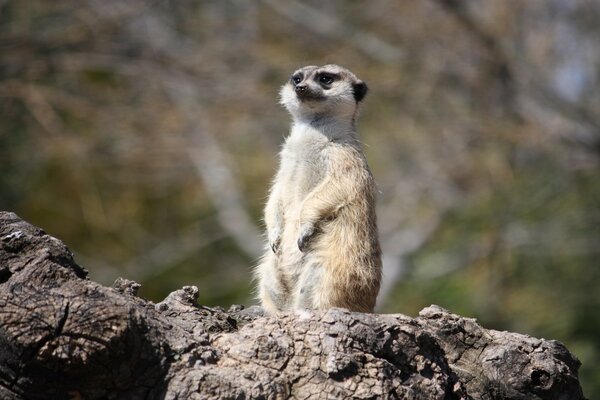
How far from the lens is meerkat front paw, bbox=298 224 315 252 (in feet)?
15.2

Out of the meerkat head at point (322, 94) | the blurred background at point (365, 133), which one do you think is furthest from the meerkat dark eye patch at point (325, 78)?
the blurred background at point (365, 133)

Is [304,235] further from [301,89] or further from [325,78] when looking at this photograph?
[325,78]

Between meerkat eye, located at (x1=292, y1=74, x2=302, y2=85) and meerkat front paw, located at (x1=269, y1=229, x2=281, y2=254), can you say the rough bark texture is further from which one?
meerkat eye, located at (x1=292, y1=74, x2=302, y2=85)

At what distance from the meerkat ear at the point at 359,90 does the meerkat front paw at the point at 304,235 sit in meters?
1.32

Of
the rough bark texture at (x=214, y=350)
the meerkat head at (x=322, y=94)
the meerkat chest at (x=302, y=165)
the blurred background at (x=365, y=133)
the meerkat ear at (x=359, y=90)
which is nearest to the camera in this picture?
the rough bark texture at (x=214, y=350)

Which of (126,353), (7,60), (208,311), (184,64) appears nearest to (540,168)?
(184,64)

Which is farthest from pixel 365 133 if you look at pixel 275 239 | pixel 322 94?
pixel 275 239

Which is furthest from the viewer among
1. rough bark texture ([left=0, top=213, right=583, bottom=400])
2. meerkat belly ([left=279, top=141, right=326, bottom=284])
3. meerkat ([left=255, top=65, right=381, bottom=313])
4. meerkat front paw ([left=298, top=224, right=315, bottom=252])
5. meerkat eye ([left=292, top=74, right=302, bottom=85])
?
meerkat eye ([left=292, top=74, right=302, bottom=85])

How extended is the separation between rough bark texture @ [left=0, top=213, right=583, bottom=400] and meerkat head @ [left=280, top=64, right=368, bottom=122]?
2.04 metres

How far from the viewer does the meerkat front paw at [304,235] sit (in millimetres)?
4633

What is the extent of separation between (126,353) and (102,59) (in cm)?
541

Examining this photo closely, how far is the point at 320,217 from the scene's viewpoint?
4699 mm

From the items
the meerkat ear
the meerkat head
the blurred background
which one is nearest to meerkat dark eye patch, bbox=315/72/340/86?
the meerkat head

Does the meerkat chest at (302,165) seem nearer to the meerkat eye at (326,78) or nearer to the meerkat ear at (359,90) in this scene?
the meerkat eye at (326,78)
